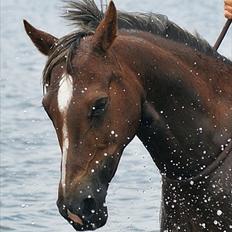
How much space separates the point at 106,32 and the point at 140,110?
0.36 metres

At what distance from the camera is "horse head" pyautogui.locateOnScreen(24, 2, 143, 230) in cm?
469

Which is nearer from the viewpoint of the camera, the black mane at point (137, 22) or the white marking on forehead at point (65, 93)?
the white marking on forehead at point (65, 93)

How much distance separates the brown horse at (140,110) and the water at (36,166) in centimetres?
43

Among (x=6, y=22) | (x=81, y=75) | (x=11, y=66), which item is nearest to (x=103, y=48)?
(x=81, y=75)

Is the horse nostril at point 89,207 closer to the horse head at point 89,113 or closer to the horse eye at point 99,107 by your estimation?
the horse head at point 89,113

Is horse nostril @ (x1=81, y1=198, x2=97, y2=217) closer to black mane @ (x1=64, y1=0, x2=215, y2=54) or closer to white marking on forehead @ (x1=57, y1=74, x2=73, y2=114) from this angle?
white marking on forehead @ (x1=57, y1=74, x2=73, y2=114)

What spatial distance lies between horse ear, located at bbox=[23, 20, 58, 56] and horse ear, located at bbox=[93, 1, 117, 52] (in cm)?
27

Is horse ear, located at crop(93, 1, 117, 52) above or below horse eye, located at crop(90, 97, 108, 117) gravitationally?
above

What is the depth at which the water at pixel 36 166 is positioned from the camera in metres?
8.76

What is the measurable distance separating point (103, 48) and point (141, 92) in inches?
10.0

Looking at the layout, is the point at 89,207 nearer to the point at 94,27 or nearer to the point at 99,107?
the point at 99,107

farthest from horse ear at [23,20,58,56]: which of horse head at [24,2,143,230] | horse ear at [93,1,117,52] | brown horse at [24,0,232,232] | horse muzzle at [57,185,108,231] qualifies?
horse muzzle at [57,185,108,231]

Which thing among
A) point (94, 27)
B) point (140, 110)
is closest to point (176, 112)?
point (140, 110)

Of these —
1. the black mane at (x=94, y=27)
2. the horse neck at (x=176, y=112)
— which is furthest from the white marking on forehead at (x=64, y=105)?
the horse neck at (x=176, y=112)
